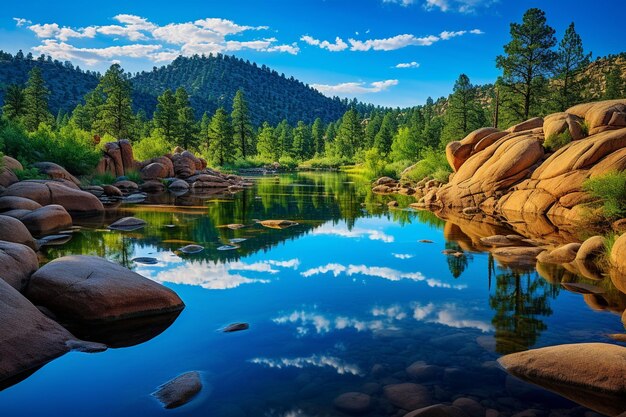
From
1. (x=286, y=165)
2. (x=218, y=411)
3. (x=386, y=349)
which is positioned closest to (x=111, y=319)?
(x=218, y=411)

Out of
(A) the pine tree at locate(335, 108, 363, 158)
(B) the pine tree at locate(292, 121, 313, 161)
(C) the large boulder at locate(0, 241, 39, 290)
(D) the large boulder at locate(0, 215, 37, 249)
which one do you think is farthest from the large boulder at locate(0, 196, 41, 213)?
(B) the pine tree at locate(292, 121, 313, 161)

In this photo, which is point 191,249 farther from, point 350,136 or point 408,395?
point 350,136

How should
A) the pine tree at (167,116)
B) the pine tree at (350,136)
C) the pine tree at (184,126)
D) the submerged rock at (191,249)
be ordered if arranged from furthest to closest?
the pine tree at (350,136)
the pine tree at (184,126)
the pine tree at (167,116)
the submerged rock at (191,249)

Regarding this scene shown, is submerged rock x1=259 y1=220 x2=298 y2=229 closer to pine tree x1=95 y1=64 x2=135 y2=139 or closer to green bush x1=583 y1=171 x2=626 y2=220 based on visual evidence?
green bush x1=583 y1=171 x2=626 y2=220

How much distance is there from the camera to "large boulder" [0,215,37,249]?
12.1 metres

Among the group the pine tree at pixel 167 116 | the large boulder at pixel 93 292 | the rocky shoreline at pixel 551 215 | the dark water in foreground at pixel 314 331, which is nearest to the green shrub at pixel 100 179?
the dark water in foreground at pixel 314 331

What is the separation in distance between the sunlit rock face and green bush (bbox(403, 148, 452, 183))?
145 inches

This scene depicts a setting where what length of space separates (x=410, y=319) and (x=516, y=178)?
1838 cm

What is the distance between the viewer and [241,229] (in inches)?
715

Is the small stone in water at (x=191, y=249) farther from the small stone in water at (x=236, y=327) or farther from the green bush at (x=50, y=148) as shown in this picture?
the green bush at (x=50, y=148)

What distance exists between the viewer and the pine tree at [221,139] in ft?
212

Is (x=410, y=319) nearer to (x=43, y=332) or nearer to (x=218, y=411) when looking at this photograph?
(x=218, y=411)

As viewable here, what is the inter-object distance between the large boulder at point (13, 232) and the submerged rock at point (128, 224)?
482 cm

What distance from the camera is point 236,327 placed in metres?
7.95
